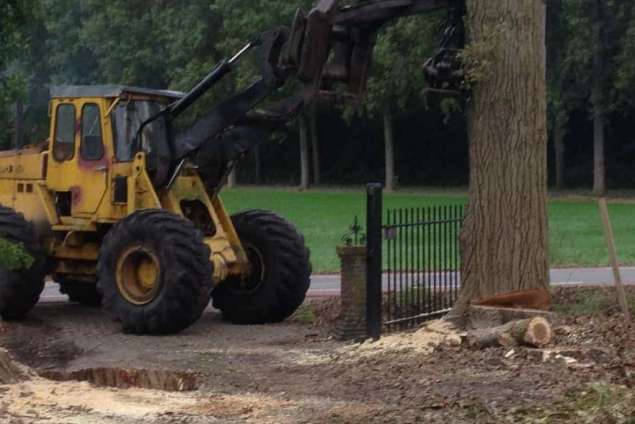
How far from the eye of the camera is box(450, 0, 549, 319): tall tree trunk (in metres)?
13.9

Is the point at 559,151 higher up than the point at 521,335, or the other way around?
the point at 559,151

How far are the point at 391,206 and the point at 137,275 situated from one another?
1188 inches

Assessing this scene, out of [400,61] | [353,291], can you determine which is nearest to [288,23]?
[400,61]

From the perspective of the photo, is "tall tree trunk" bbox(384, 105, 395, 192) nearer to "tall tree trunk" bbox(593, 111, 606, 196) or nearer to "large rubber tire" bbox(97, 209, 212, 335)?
"tall tree trunk" bbox(593, 111, 606, 196)

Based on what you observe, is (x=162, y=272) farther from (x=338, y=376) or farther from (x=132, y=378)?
(x=338, y=376)

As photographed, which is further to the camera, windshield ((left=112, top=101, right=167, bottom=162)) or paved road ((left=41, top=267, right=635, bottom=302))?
paved road ((left=41, top=267, right=635, bottom=302))

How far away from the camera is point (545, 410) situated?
9062mm

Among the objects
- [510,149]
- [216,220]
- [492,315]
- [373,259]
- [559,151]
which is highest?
[559,151]

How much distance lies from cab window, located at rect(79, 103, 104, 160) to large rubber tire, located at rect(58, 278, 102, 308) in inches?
87.8

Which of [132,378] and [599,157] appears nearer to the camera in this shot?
[132,378]

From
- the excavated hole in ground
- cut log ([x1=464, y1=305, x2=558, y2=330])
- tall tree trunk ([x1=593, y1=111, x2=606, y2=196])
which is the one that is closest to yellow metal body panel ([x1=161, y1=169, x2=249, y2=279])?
cut log ([x1=464, y1=305, x2=558, y2=330])

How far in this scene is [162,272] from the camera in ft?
49.8

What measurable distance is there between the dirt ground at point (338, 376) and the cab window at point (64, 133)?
7.48ft

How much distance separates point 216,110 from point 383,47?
102 feet
